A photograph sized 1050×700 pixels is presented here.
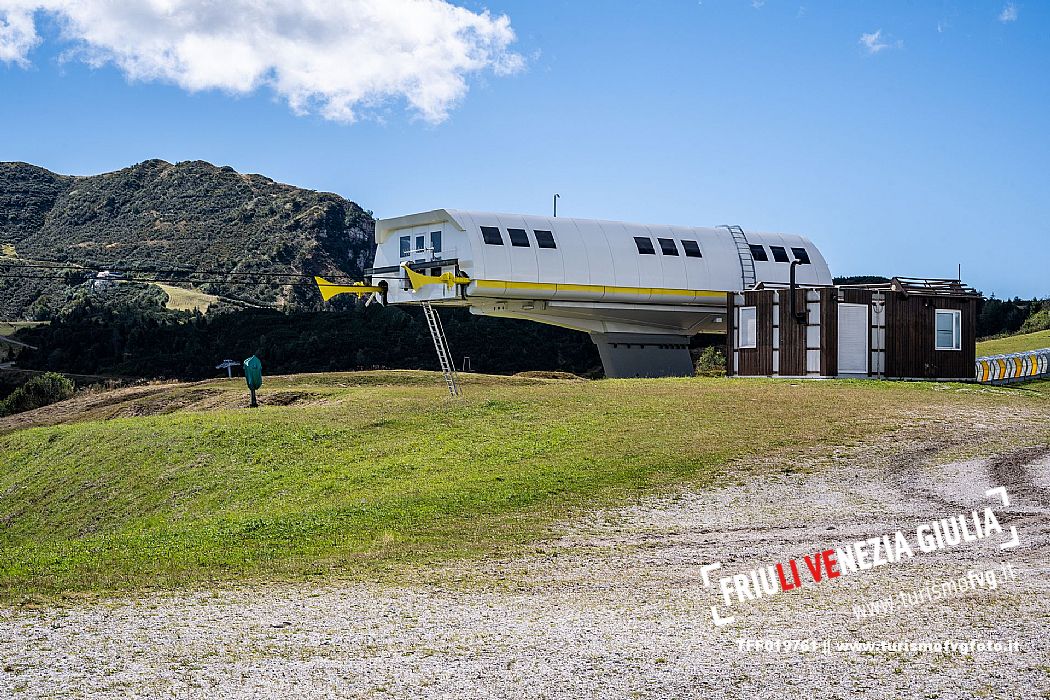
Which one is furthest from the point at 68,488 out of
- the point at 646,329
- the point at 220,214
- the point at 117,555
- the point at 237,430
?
the point at 220,214

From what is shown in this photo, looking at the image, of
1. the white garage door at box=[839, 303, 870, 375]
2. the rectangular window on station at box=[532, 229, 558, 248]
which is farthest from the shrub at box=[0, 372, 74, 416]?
the white garage door at box=[839, 303, 870, 375]

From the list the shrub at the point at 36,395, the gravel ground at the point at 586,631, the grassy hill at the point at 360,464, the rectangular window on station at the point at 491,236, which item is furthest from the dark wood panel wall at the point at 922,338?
the shrub at the point at 36,395

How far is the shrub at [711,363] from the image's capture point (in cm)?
3656

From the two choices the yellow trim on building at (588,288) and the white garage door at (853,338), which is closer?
the yellow trim on building at (588,288)

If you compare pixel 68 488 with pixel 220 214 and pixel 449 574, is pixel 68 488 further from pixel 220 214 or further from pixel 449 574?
pixel 220 214

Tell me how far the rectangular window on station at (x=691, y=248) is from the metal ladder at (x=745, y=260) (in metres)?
1.45

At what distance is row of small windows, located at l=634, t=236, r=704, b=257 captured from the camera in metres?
32.0

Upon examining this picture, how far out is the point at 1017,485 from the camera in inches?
625

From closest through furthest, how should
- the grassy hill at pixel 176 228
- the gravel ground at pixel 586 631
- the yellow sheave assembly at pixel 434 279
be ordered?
1. the gravel ground at pixel 586 631
2. the yellow sheave assembly at pixel 434 279
3. the grassy hill at pixel 176 228

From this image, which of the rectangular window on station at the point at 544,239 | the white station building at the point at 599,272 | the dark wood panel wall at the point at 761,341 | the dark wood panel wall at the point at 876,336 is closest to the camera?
the dark wood panel wall at the point at 876,336

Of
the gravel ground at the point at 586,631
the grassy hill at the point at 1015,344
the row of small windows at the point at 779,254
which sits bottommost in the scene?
the gravel ground at the point at 586,631

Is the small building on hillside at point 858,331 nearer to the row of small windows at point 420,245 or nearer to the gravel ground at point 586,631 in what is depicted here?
the row of small windows at point 420,245

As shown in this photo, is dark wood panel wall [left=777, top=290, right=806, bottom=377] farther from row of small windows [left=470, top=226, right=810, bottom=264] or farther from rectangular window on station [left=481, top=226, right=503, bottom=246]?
rectangular window on station [left=481, top=226, right=503, bottom=246]

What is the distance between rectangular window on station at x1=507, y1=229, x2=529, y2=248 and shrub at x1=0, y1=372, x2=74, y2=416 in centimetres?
1819
